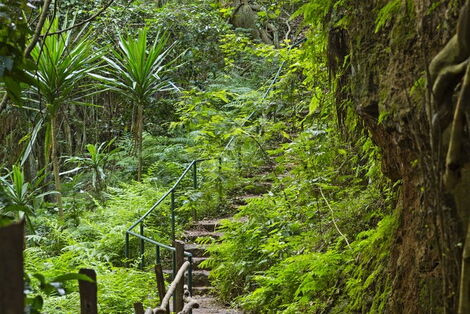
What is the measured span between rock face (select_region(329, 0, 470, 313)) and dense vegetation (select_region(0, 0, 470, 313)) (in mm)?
Result: 11

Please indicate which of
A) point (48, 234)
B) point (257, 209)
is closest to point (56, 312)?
point (257, 209)

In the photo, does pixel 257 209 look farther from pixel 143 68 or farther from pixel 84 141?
pixel 84 141

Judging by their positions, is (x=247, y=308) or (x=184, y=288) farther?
(x=247, y=308)

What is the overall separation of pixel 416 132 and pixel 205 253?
541 cm

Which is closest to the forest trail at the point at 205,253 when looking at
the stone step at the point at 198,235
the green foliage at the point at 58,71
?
the stone step at the point at 198,235

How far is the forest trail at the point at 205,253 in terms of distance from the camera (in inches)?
286

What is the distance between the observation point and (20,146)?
12.3 meters

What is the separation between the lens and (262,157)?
9.88 metres

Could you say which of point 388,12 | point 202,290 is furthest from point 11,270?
point 202,290

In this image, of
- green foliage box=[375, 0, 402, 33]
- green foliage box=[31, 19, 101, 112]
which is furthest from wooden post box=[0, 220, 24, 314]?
green foliage box=[31, 19, 101, 112]

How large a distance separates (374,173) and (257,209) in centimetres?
264

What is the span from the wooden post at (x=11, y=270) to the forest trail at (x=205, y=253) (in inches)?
223

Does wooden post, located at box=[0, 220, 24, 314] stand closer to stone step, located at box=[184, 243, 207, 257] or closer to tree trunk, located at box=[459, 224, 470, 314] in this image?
tree trunk, located at box=[459, 224, 470, 314]

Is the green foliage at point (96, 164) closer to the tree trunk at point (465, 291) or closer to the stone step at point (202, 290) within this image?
the stone step at point (202, 290)
